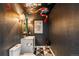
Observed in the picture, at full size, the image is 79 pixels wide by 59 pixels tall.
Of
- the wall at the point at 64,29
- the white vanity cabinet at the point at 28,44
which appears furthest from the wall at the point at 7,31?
the wall at the point at 64,29

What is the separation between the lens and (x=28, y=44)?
56.6 inches

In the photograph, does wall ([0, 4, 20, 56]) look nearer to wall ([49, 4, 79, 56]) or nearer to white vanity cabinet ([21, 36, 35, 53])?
white vanity cabinet ([21, 36, 35, 53])

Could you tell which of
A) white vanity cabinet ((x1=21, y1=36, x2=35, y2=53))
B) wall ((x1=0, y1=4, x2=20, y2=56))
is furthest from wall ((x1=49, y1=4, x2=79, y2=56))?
wall ((x1=0, y1=4, x2=20, y2=56))

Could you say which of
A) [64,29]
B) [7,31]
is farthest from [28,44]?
[64,29]

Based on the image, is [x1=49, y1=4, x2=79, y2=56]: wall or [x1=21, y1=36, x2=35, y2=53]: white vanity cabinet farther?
[x1=21, y1=36, x2=35, y2=53]: white vanity cabinet

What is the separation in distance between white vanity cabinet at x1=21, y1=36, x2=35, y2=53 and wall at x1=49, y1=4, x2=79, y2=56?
8.5 inches

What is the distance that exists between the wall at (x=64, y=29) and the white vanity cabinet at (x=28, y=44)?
0.71 ft

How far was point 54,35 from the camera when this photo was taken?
4.74 feet

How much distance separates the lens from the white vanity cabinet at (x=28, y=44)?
1.40 meters

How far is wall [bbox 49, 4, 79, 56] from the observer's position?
4.20 feet

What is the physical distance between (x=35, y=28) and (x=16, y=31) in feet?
0.70

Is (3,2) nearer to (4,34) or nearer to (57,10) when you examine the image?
(4,34)

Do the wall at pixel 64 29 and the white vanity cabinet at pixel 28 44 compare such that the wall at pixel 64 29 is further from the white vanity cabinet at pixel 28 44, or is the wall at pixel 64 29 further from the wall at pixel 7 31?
the wall at pixel 7 31

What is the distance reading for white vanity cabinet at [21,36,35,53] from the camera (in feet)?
4.60
